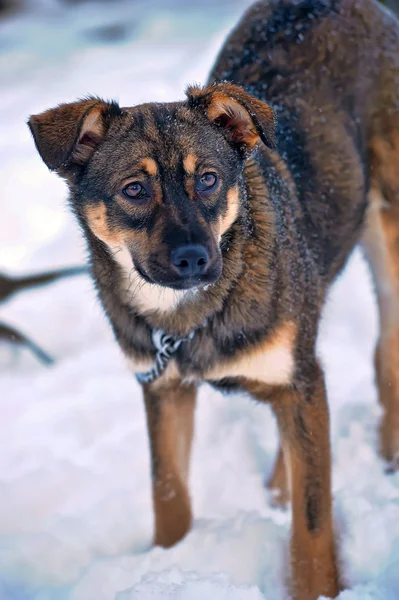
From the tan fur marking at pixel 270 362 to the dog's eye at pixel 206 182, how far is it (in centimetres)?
67

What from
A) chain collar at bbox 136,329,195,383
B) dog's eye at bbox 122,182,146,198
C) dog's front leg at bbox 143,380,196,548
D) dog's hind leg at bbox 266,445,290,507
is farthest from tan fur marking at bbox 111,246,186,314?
dog's hind leg at bbox 266,445,290,507

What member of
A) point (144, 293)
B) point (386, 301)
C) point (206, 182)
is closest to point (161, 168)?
point (206, 182)

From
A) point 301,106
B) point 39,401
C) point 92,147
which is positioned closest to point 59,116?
point 92,147

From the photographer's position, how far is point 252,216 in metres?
3.50

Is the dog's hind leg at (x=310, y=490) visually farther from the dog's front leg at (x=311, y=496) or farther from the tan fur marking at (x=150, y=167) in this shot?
the tan fur marking at (x=150, y=167)

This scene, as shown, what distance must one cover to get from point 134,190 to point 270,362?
0.90m

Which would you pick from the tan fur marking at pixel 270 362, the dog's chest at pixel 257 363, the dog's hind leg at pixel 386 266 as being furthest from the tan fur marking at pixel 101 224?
the dog's hind leg at pixel 386 266

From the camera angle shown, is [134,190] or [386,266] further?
[386,266]

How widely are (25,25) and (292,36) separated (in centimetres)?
1079

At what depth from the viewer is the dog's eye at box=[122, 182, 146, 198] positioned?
127 inches

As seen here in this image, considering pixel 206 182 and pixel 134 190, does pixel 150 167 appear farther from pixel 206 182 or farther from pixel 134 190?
pixel 206 182

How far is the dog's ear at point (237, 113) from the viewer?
3254 millimetres

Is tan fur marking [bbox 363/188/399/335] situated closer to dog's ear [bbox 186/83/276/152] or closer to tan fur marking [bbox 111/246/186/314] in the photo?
dog's ear [bbox 186/83/276/152]

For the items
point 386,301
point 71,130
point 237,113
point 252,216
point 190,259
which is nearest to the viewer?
point 190,259
